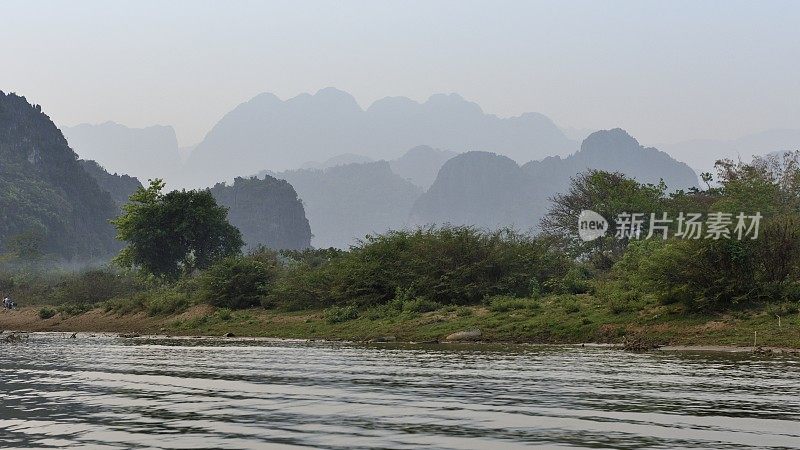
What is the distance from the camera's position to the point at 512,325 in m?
40.8

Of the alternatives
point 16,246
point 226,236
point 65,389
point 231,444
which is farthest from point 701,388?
point 16,246

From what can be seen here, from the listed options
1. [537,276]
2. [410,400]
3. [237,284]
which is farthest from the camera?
[237,284]

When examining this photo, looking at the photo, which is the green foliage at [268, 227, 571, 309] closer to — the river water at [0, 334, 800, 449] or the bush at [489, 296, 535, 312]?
the bush at [489, 296, 535, 312]

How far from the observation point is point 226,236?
3415 inches

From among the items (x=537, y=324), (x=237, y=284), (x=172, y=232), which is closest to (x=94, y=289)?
(x=172, y=232)

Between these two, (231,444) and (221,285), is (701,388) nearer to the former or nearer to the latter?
(231,444)

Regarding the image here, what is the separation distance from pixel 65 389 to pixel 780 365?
19.3m

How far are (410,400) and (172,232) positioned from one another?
214ft

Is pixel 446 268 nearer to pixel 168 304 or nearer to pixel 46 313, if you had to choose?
pixel 168 304

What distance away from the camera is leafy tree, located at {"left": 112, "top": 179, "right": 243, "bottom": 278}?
81.6 meters

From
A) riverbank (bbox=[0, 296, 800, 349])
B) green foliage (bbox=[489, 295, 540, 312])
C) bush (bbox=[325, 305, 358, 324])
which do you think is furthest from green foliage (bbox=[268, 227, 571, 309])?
green foliage (bbox=[489, 295, 540, 312])

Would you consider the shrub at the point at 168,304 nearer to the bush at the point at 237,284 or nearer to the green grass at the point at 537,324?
the bush at the point at 237,284

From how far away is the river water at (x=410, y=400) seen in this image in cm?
1563

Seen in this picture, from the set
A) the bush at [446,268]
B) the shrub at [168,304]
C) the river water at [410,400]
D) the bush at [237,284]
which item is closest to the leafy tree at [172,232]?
the shrub at [168,304]
